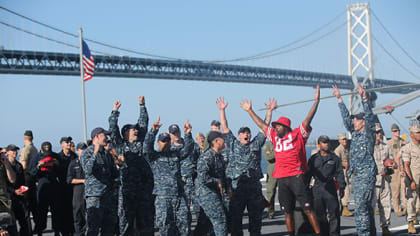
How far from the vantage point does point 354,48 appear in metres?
74.6

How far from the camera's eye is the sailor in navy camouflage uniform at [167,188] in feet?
20.5

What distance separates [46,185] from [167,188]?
8.69 feet

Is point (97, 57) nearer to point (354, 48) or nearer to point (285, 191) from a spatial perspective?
point (354, 48)

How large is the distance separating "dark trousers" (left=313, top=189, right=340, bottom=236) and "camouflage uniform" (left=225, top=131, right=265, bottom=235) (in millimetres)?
769

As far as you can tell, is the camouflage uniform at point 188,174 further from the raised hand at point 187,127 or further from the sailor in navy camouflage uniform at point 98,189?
the sailor in navy camouflage uniform at point 98,189

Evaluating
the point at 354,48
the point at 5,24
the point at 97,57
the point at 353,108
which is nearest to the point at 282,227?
the point at 5,24

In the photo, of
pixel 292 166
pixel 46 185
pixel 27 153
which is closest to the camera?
pixel 292 166

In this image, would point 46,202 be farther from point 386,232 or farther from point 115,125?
point 386,232

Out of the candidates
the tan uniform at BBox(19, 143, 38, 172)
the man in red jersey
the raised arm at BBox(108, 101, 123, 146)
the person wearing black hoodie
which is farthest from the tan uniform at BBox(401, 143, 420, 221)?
the tan uniform at BBox(19, 143, 38, 172)

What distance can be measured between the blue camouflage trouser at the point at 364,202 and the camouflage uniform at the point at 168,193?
2.09 meters

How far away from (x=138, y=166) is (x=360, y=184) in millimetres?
2754

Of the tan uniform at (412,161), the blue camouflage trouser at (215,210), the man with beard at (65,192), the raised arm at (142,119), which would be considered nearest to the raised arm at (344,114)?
the tan uniform at (412,161)

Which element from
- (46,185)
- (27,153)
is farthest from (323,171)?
(27,153)

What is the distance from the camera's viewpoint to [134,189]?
6.97m
